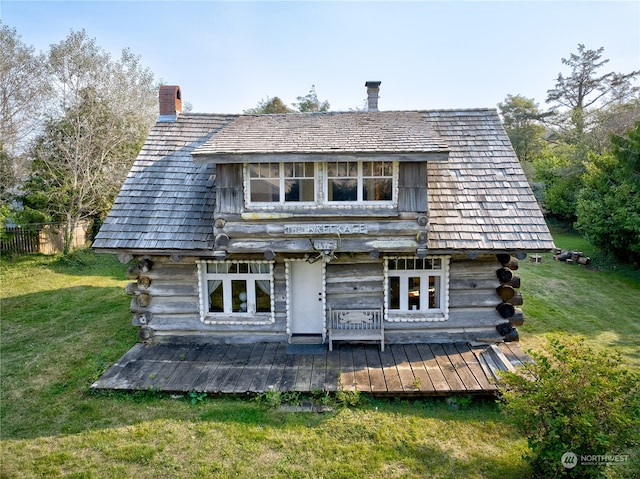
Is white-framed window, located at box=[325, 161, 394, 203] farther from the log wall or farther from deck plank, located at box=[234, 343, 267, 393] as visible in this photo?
deck plank, located at box=[234, 343, 267, 393]

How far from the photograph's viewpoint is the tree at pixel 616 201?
53.0 feet

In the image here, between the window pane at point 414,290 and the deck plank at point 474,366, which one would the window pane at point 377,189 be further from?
the deck plank at point 474,366

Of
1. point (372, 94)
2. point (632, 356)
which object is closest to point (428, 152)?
point (372, 94)

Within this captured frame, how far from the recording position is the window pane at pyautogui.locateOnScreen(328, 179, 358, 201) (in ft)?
28.6

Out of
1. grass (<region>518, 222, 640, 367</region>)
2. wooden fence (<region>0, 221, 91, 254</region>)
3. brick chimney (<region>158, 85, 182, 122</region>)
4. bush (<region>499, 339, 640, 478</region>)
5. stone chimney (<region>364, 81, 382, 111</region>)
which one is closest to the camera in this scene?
bush (<region>499, 339, 640, 478</region>)

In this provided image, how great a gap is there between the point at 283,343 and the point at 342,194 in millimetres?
3947

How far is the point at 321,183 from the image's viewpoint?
8648mm

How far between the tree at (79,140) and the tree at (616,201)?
2438 centimetres

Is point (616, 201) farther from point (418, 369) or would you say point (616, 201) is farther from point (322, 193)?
point (322, 193)

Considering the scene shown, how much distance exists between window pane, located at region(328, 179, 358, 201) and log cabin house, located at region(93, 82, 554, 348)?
2 centimetres

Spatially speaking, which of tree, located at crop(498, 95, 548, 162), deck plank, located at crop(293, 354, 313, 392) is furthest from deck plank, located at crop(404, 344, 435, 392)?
tree, located at crop(498, 95, 548, 162)

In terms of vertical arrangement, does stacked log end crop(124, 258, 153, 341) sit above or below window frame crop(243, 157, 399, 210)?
below

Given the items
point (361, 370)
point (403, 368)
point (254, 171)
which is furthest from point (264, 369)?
point (254, 171)

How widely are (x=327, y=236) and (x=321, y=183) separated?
1.18 meters
